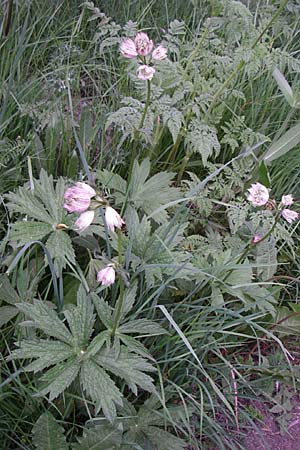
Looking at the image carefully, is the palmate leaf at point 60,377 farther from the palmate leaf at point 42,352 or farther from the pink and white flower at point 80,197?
the pink and white flower at point 80,197

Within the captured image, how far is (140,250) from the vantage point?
61.1 inches

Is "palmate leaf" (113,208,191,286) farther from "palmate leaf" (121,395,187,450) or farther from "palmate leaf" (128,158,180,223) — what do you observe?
"palmate leaf" (121,395,187,450)

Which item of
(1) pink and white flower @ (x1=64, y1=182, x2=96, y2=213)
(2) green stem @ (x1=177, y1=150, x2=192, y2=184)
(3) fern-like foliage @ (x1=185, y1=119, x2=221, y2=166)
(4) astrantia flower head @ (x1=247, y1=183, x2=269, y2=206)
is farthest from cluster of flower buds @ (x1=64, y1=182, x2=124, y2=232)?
(2) green stem @ (x1=177, y1=150, x2=192, y2=184)

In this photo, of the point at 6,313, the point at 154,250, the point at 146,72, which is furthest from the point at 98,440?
the point at 146,72

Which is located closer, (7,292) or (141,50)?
(141,50)

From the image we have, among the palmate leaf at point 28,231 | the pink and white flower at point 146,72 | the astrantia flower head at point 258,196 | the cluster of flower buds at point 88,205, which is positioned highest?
the pink and white flower at point 146,72

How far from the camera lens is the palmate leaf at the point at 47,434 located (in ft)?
4.42

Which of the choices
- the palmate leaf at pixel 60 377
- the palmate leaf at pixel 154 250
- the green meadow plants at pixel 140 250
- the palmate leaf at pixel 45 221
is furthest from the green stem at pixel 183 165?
the palmate leaf at pixel 60 377

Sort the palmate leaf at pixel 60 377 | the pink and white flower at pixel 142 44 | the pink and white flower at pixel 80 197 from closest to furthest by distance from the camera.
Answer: the pink and white flower at pixel 80 197
the palmate leaf at pixel 60 377
the pink and white flower at pixel 142 44

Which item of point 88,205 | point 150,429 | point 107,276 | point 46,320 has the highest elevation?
point 88,205

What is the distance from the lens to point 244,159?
1929mm

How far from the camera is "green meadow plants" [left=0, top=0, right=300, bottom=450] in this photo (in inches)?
53.5

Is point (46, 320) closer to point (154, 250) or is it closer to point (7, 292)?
point (7, 292)

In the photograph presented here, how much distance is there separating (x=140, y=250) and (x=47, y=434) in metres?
0.51
